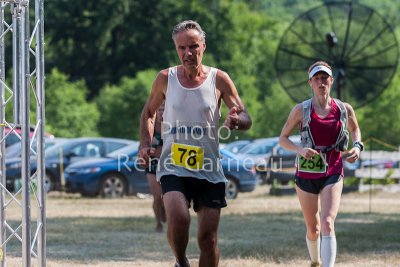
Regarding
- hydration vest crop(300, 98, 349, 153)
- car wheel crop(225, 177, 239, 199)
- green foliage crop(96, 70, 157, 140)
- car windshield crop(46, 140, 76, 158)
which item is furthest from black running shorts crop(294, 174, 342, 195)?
green foliage crop(96, 70, 157, 140)

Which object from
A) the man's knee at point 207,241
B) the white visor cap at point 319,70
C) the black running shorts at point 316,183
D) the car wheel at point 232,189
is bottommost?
the car wheel at point 232,189

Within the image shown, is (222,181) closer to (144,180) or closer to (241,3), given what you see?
(144,180)

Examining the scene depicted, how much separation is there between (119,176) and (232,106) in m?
17.7

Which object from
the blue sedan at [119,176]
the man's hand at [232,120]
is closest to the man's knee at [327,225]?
the man's hand at [232,120]

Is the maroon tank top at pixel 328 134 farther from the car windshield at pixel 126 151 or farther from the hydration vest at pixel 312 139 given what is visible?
the car windshield at pixel 126 151

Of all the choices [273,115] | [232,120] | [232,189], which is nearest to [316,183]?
[232,120]

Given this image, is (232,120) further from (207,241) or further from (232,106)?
(207,241)

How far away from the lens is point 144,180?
2530 centimetres

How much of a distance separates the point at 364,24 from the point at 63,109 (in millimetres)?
27326

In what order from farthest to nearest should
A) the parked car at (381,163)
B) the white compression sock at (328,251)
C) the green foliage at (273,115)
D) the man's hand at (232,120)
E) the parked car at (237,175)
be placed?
the green foliage at (273,115)
the parked car at (381,163)
the parked car at (237,175)
the white compression sock at (328,251)
the man's hand at (232,120)

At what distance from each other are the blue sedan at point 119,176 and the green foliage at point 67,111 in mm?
25734

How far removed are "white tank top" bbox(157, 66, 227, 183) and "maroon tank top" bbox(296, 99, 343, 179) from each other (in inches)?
77.1

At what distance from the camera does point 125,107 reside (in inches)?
2196

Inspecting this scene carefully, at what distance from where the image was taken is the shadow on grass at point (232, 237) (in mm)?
13016
